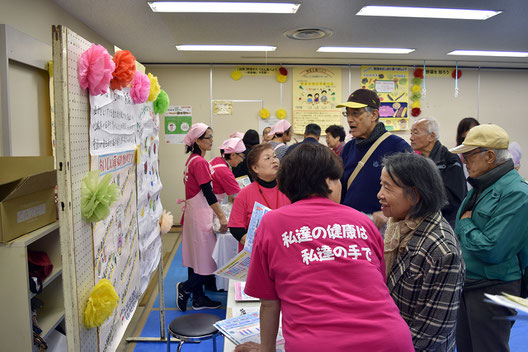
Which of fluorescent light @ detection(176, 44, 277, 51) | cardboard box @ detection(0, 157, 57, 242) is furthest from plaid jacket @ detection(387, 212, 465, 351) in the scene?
fluorescent light @ detection(176, 44, 277, 51)

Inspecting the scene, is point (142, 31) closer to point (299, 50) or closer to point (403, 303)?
point (299, 50)

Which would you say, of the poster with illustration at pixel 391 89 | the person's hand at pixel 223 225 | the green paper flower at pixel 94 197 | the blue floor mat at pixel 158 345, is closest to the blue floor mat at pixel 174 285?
the blue floor mat at pixel 158 345

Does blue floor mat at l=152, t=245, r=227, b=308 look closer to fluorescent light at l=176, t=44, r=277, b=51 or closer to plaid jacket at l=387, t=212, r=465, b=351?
plaid jacket at l=387, t=212, r=465, b=351

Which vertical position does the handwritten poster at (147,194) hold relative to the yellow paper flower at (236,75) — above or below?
below

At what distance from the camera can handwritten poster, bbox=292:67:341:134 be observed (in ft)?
20.9

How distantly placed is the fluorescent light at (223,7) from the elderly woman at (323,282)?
2663mm

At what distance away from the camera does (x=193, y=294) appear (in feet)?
12.0

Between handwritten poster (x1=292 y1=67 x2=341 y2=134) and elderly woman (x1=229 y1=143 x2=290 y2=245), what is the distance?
413 centimetres

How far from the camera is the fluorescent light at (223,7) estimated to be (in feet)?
11.0

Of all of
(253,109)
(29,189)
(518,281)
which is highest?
(253,109)

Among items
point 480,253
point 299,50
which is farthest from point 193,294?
point 299,50

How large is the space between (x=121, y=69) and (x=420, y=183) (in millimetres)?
1456

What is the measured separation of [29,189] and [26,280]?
0.41 meters

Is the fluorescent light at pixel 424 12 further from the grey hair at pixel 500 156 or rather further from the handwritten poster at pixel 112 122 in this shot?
the handwritten poster at pixel 112 122
